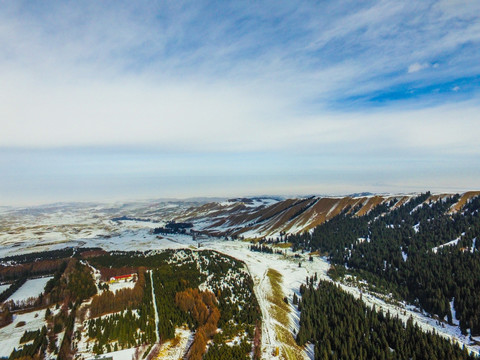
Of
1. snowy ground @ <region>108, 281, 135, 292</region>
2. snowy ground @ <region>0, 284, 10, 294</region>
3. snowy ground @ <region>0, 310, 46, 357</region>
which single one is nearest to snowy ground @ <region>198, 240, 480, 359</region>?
snowy ground @ <region>108, 281, 135, 292</region>

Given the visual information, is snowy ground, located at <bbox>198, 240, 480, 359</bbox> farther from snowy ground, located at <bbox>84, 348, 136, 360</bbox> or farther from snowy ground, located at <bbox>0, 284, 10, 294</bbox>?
snowy ground, located at <bbox>0, 284, 10, 294</bbox>

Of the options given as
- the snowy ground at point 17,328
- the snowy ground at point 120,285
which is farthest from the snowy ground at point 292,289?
the snowy ground at point 17,328

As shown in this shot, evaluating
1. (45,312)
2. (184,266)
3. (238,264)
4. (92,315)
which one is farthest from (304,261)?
(45,312)

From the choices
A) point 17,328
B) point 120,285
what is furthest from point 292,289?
point 17,328

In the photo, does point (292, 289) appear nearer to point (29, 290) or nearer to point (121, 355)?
point (121, 355)

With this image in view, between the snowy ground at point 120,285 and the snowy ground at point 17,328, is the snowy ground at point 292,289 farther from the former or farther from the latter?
the snowy ground at point 17,328

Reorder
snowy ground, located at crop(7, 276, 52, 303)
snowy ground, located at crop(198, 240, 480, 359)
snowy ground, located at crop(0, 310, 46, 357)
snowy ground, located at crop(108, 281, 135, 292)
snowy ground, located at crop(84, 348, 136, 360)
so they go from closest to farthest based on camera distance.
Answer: snowy ground, located at crop(84, 348, 136, 360)
snowy ground, located at crop(0, 310, 46, 357)
snowy ground, located at crop(198, 240, 480, 359)
snowy ground, located at crop(108, 281, 135, 292)
snowy ground, located at crop(7, 276, 52, 303)
